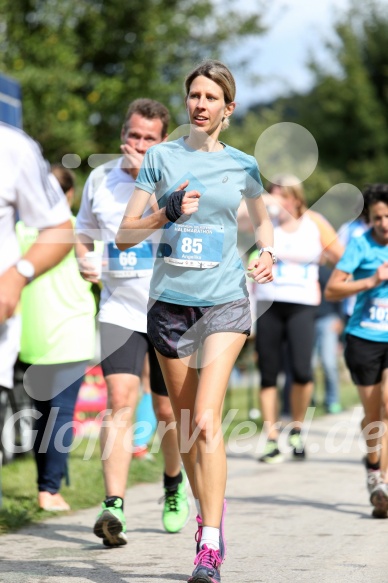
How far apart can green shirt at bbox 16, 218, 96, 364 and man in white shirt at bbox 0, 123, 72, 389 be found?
3.20m

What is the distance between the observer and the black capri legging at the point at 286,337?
9680 millimetres

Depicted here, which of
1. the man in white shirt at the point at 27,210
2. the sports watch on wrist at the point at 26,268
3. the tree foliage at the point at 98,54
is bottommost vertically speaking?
the sports watch on wrist at the point at 26,268

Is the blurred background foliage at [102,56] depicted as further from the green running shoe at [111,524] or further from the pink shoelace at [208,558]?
the pink shoelace at [208,558]

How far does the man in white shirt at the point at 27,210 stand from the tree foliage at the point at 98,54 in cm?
1319

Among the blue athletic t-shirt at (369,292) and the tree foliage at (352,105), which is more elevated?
the tree foliage at (352,105)

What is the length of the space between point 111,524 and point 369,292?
231cm

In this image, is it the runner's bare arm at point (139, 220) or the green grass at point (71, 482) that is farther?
the green grass at point (71, 482)

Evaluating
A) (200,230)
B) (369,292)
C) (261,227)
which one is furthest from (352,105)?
(200,230)

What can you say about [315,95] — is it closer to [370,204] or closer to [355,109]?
[355,109]

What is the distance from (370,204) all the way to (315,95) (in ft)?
108

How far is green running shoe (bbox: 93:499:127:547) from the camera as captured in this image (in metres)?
5.43

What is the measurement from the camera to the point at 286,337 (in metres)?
9.80

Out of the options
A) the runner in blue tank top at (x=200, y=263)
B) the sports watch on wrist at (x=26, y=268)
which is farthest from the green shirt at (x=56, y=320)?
the sports watch on wrist at (x=26, y=268)

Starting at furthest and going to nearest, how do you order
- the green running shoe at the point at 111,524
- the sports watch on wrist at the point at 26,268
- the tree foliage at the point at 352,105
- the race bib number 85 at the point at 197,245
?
the tree foliage at the point at 352,105 → the green running shoe at the point at 111,524 → the race bib number 85 at the point at 197,245 → the sports watch on wrist at the point at 26,268
